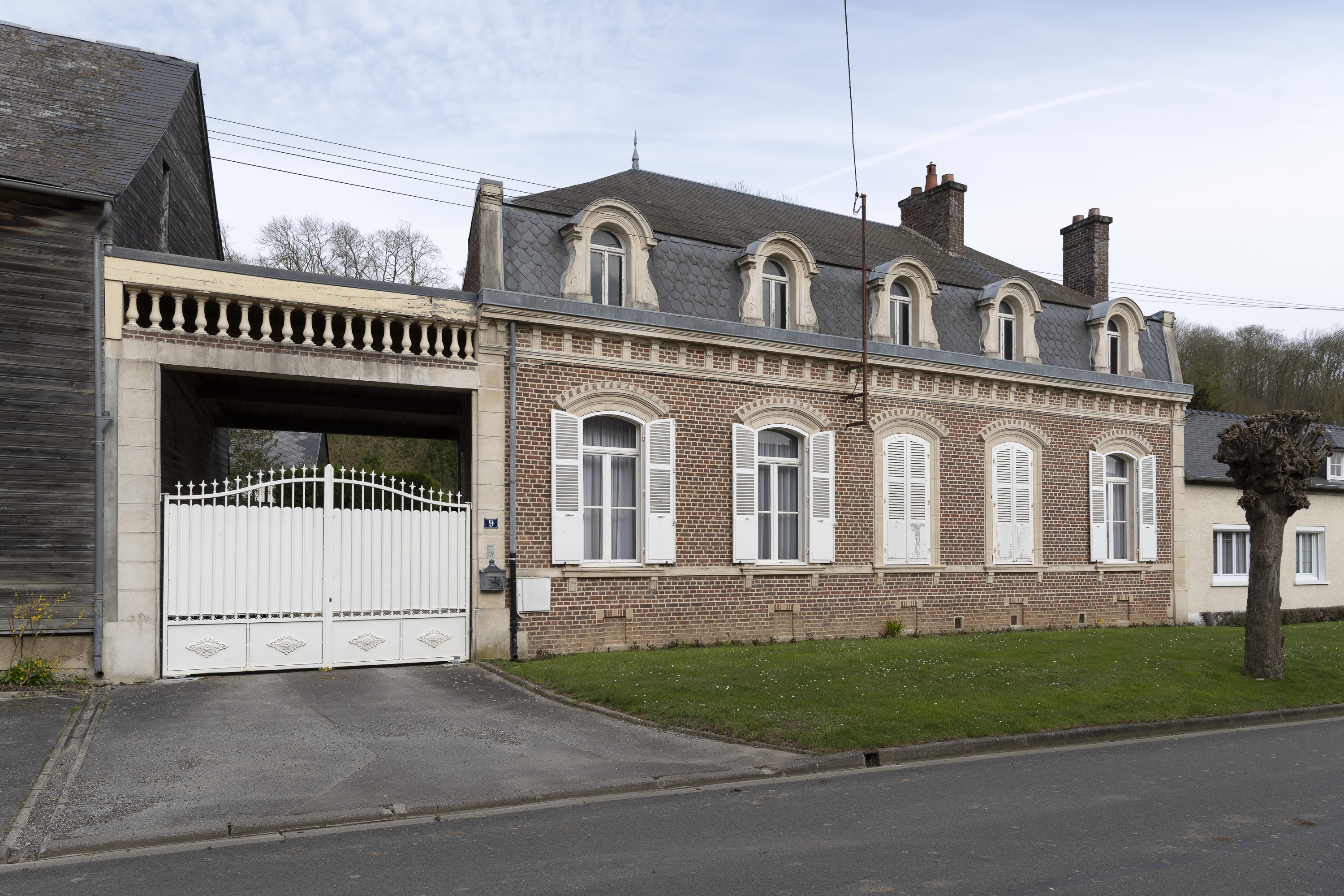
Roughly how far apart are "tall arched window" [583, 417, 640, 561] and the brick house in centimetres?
4

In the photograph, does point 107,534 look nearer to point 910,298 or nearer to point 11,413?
point 11,413

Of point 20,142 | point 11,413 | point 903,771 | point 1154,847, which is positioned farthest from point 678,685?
point 20,142

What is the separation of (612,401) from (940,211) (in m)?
12.2

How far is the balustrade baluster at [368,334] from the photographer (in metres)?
12.9

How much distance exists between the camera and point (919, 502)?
17.8 m

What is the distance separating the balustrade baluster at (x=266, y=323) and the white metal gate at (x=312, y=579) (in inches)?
64.2

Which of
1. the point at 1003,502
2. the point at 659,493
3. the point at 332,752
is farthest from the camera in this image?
the point at 1003,502

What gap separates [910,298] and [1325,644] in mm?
8670

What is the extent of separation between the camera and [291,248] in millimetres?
31156

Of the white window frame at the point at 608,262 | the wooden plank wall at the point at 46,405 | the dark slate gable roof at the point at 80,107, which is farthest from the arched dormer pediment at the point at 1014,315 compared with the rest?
the wooden plank wall at the point at 46,405

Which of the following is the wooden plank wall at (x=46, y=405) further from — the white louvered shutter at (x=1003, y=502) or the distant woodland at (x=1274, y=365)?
the distant woodland at (x=1274, y=365)

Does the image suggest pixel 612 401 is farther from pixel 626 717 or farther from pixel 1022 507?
pixel 1022 507

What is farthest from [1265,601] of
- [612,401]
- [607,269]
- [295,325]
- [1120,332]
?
[295,325]

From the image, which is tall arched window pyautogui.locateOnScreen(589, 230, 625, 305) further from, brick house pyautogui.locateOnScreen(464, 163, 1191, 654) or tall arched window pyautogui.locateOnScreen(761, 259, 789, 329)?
tall arched window pyautogui.locateOnScreen(761, 259, 789, 329)
